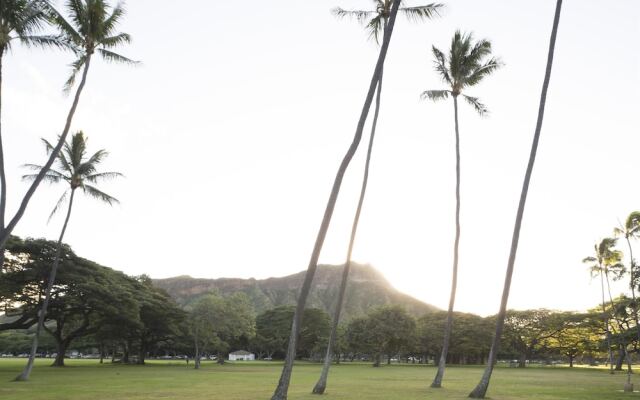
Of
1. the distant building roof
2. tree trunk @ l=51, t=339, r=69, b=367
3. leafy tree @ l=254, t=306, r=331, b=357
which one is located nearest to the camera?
tree trunk @ l=51, t=339, r=69, b=367

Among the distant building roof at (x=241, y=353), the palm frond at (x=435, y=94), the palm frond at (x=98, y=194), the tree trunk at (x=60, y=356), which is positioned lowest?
the distant building roof at (x=241, y=353)

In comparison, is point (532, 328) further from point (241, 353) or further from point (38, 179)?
point (38, 179)

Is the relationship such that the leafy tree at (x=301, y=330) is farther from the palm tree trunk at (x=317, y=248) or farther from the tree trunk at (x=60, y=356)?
the palm tree trunk at (x=317, y=248)

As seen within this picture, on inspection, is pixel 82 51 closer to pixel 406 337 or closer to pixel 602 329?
pixel 406 337

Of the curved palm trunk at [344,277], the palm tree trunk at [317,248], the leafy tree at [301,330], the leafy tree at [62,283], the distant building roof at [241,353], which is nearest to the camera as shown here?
the palm tree trunk at [317,248]

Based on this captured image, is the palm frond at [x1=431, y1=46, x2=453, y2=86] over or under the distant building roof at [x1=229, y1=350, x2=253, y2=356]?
over

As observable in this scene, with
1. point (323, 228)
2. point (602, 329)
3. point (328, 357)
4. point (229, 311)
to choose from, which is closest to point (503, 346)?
point (602, 329)

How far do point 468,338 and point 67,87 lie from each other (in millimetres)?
87202

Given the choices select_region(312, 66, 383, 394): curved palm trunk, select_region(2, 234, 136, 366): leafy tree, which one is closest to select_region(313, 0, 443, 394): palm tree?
select_region(312, 66, 383, 394): curved palm trunk

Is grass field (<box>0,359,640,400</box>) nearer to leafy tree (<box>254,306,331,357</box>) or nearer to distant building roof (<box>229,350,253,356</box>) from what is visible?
leafy tree (<box>254,306,331,357</box>)

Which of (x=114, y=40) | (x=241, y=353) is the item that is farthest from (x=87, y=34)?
(x=241, y=353)

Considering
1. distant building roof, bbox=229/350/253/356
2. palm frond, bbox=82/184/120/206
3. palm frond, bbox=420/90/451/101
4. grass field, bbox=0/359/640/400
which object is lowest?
distant building roof, bbox=229/350/253/356

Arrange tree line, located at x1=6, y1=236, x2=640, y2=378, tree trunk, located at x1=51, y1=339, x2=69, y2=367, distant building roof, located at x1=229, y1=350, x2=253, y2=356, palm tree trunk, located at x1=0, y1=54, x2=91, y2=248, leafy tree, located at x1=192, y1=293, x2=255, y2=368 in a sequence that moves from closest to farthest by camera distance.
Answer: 1. palm tree trunk, located at x1=0, y1=54, x2=91, y2=248
2. tree line, located at x1=6, y1=236, x2=640, y2=378
3. tree trunk, located at x1=51, y1=339, x2=69, y2=367
4. leafy tree, located at x1=192, y1=293, x2=255, y2=368
5. distant building roof, located at x1=229, y1=350, x2=253, y2=356

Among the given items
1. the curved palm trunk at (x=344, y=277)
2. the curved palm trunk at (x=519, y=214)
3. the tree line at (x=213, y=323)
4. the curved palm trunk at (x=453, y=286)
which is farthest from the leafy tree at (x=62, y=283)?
the curved palm trunk at (x=519, y=214)
